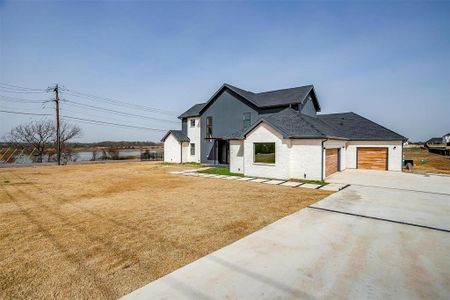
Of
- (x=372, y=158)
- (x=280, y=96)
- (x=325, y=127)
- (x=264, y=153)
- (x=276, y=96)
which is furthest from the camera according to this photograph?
(x=276, y=96)

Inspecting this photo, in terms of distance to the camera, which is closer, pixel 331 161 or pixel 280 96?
pixel 331 161

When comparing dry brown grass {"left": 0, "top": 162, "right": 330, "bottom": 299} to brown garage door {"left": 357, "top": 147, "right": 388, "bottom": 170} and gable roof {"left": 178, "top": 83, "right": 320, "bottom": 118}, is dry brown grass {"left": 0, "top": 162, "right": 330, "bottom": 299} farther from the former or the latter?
brown garage door {"left": 357, "top": 147, "right": 388, "bottom": 170}

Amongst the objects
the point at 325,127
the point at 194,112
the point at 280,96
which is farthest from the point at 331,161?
the point at 194,112

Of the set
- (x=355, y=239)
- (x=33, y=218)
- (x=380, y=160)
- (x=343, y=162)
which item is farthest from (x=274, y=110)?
(x=33, y=218)

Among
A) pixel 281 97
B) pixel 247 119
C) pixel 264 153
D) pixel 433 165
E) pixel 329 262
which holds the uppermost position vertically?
pixel 281 97

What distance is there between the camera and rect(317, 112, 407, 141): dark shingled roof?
17.8 meters

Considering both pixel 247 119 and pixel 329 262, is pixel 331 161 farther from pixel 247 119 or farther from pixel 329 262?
pixel 329 262

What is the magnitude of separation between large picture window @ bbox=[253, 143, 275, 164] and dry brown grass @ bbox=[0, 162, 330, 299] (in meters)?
4.27

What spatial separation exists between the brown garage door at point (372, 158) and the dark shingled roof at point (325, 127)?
1.05m

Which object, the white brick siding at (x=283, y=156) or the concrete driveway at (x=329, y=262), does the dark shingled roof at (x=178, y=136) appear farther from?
the concrete driveway at (x=329, y=262)

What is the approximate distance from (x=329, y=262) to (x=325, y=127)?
1456cm

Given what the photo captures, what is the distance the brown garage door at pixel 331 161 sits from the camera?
14591 mm

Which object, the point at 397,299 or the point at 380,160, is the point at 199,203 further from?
the point at 380,160

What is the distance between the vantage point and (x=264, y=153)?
15.2 meters
